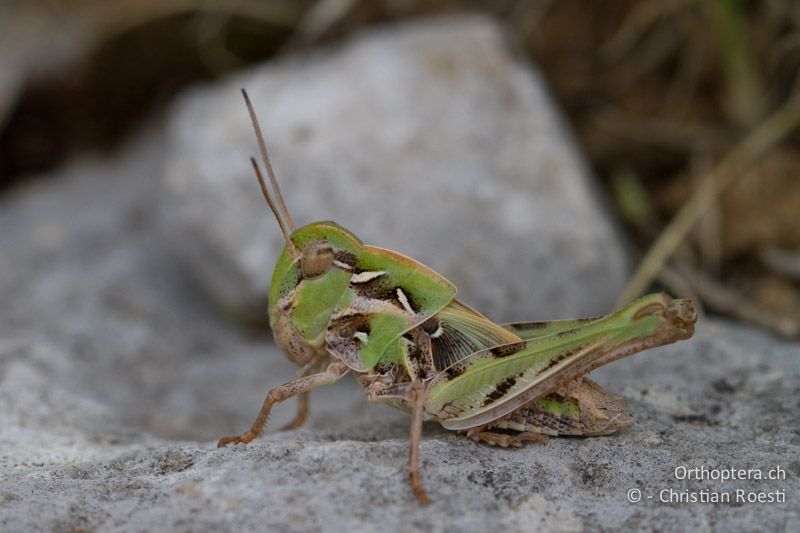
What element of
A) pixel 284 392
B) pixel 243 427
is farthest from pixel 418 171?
pixel 284 392

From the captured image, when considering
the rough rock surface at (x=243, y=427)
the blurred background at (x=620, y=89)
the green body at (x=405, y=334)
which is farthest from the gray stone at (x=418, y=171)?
the green body at (x=405, y=334)

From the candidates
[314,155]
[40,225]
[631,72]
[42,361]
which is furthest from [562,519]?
[40,225]

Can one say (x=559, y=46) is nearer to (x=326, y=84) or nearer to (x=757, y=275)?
(x=326, y=84)

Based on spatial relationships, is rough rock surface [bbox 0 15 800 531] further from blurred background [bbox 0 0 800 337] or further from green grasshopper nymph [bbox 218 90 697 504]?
blurred background [bbox 0 0 800 337]

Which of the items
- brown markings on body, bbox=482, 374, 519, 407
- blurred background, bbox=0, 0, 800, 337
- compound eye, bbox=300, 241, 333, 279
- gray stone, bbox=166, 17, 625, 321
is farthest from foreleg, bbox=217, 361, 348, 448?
blurred background, bbox=0, 0, 800, 337

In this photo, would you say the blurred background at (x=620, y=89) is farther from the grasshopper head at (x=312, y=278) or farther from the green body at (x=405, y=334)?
the grasshopper head at (x=312, y=278)
